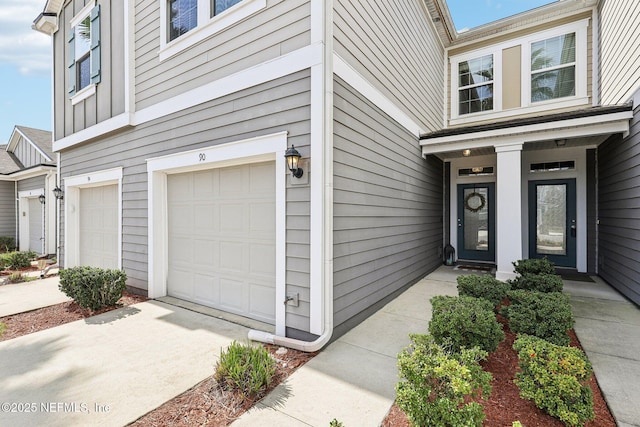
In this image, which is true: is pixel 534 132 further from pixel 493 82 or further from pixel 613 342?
pixel 613 342

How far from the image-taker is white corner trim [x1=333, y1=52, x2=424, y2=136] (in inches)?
134

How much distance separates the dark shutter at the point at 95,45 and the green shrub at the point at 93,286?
409cm

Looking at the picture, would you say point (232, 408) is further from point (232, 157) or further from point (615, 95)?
point (615, 95)

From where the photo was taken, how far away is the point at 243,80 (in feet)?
12.3

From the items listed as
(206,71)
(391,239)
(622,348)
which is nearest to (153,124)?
(206,71)

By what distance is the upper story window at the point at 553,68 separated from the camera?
6.68 meters

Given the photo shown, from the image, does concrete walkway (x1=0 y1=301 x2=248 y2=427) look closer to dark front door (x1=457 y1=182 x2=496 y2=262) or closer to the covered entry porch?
the covered entry porch

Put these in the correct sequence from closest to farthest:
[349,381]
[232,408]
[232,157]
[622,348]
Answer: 1. [232,408]
2. [349,381]
3. [622,348]
4. [232,157]

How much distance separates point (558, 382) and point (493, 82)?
7704 mm

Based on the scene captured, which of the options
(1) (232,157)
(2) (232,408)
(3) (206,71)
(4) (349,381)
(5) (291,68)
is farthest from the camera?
(3) (206,71)

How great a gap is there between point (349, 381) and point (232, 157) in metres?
2.95

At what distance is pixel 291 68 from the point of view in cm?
331

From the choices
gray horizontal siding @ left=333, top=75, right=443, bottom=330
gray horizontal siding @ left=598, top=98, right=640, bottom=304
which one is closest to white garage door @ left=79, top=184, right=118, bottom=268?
gray horizontal siding @ left=333, top=75, right=443, bottom=330

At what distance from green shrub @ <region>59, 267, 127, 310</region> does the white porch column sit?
6.57 m
